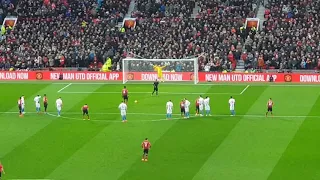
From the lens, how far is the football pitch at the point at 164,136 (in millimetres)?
51312

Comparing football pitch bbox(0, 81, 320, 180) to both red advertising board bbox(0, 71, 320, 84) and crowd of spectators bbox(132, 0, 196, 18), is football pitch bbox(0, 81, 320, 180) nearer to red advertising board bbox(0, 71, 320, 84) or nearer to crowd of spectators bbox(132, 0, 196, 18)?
red advertising board bbox(0, 71, 320, 84)

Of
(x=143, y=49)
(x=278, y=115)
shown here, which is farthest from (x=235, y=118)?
(x=143, y=49)

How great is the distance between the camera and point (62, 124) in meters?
63.7

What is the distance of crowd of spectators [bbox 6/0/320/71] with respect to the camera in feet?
264

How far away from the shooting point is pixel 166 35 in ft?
278


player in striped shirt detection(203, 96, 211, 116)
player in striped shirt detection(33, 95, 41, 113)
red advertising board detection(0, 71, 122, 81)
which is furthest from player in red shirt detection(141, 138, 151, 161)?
red advertising board detection(0, 71, 122, 81)

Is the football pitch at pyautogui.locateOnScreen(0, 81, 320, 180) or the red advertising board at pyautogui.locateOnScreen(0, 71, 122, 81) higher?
the red advertising board at pyautogui.locateOnScreen(0, 71, 122, 81)

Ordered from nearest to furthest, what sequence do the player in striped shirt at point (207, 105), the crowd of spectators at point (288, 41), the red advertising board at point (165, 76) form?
the player in striped shirt at point (207, 105) → the red advertising board at point (165, 76) → the crowd of spectators at point (288, 41)

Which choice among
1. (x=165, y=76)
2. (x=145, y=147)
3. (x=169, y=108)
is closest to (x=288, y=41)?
(x=165, y=76)

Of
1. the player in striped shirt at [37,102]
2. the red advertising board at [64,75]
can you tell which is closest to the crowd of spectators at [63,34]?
the red advertising board at [64,75]

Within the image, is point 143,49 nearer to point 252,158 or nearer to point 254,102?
point 254,102

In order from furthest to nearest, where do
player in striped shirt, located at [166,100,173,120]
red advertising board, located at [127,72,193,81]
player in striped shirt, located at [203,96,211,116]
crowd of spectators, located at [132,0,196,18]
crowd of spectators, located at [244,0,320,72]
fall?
crowd of spectators, located at [132,0,196,18], crowd of spectators, located at [244,0,320,72], red advertising board, located at [127,72,193,81], player in striped shirt, located at [203,96,211,116], player in striped shirt, located at [166,100,173,120]

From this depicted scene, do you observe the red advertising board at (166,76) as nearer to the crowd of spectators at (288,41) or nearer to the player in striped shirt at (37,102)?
the crowd of spectators at (288,41)

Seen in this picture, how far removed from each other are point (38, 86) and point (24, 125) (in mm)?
15719
